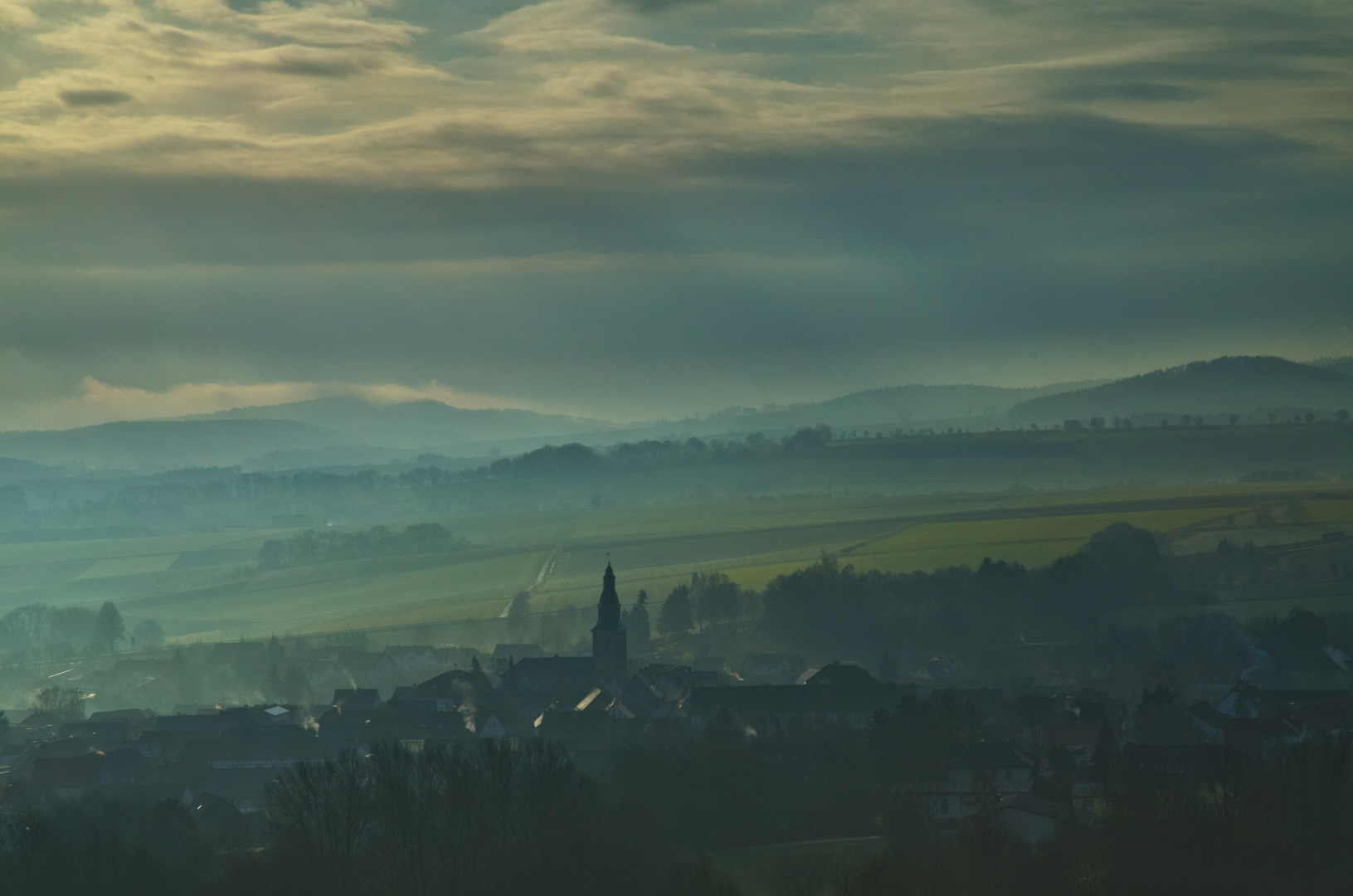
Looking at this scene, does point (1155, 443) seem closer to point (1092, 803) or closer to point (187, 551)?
point (187, 551)

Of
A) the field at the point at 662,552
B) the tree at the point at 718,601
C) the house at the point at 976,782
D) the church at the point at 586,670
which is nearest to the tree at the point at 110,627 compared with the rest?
the field at the point at 662,552

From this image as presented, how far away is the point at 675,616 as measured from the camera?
11750cm

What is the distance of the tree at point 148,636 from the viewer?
136m

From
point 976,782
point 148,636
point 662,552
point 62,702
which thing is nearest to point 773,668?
point 662,552

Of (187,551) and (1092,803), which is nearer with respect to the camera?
(1092,803)

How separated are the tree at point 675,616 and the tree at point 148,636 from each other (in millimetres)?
44130

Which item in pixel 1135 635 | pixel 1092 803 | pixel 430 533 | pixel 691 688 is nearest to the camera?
pixel 1092 803

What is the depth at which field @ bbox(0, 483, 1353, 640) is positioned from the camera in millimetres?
128500

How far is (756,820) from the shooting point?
60688 millimetres

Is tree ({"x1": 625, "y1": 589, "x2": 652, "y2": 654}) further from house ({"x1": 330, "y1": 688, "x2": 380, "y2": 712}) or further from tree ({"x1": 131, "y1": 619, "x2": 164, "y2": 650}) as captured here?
tree ({"x1": 131, "y1": 619, "x2": 164, "y2": 650})

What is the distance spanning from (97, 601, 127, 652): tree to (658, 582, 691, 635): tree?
48.0m

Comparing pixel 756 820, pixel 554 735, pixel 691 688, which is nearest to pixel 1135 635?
pixel 691 688

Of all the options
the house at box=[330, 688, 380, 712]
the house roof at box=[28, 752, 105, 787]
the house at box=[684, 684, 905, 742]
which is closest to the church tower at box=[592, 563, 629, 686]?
the house at box=[684, 684, 905, 742]

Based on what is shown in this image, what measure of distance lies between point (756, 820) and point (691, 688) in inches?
1064
